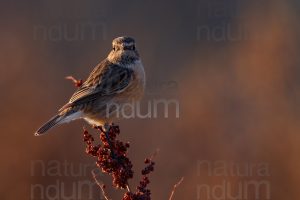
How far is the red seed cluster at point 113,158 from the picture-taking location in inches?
203

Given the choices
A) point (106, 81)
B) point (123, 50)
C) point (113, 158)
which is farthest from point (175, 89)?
point (113, 158)

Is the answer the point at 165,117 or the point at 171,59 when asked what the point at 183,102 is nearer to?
the point at 165,117

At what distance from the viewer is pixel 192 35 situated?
544 inches

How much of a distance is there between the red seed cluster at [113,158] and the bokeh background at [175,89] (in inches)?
175

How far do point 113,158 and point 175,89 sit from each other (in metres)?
6.73

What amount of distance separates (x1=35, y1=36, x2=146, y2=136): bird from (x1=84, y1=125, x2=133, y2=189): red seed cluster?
3.27 feet

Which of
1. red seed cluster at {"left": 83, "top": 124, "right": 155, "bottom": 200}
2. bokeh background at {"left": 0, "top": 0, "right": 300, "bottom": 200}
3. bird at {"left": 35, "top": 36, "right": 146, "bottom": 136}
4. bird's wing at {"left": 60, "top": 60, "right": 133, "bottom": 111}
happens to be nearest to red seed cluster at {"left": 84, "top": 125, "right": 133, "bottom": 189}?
red seed cluster at {"left": 83, "top": 124, "right": 155, "bottom": 200}

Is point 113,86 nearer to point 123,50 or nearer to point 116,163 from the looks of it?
point 123,50

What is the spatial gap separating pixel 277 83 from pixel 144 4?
4.13m

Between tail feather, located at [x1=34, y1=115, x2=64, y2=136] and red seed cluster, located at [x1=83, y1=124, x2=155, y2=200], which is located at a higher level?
tail feather, located at [x1=34, y1=115, x2=64, y2=136]

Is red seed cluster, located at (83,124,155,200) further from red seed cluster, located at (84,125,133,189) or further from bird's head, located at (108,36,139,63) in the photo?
bird's head, located at (108,36,139,63)

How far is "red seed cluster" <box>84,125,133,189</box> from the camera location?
515cm

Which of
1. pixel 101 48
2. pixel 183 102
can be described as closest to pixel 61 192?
pixel 183 102

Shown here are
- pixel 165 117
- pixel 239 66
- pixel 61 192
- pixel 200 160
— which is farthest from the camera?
pixel 239 66
